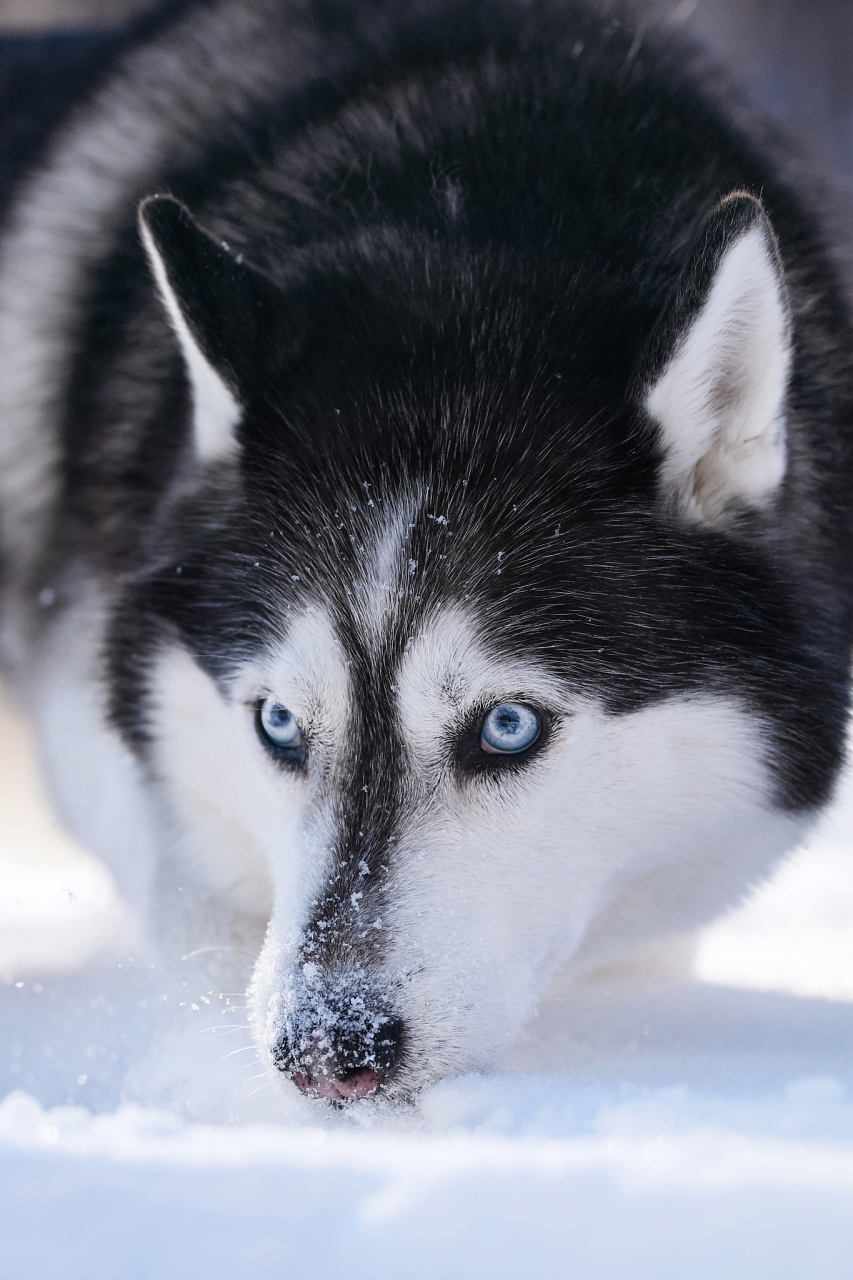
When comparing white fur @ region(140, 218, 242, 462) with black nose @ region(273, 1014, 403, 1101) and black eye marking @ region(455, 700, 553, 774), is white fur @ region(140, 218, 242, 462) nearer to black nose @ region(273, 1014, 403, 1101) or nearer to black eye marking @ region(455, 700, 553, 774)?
black eye marking @ region(455, 700, 553, 774)

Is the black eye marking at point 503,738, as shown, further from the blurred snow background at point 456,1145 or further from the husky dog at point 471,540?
the blurred snow background at point 456,1145

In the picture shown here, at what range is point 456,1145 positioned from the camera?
1.13 meters

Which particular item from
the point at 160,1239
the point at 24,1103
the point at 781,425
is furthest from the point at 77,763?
the point at 781,425

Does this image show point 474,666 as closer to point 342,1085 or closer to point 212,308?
point 342,1085

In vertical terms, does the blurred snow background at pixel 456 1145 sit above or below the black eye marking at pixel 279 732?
below

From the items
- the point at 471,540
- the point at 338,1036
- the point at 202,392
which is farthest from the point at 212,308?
the point at 338,1036

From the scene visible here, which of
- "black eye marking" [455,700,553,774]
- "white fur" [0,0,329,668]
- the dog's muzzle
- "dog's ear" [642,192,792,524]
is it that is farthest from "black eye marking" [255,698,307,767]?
"white fur" [0,0,329,668]

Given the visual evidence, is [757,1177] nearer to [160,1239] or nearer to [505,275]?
[160,1239]

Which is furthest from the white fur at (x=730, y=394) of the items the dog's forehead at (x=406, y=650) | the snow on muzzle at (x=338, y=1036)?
the snow on muzzle at (x=338, y=1036)

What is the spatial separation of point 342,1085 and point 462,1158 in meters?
0.21

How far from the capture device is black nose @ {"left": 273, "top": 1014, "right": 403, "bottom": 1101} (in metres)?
1.25

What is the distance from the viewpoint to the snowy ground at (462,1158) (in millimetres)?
992

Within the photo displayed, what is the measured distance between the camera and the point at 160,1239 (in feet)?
3.32

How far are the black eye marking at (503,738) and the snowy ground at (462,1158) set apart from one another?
0.39 metres
